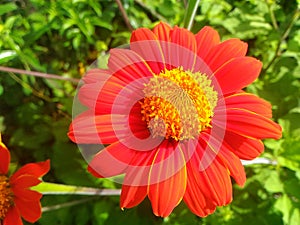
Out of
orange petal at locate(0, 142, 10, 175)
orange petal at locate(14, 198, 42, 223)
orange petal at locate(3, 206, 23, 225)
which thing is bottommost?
orange petal at locate(3, 206, 23, 225)

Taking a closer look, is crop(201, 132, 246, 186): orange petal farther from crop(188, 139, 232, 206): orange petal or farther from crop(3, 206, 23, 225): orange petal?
crop(3, 206, 23, 225): orange petal

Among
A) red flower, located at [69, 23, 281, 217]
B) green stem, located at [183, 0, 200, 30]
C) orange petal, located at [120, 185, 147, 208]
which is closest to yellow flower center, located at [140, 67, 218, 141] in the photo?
red flower, located at [69, 23, 281, 217]

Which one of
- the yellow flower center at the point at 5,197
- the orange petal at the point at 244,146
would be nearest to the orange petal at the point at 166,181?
the orange petal at the point at 244,146

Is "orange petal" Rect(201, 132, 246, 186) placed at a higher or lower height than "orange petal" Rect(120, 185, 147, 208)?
higher

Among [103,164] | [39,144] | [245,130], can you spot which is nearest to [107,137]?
[103,164]

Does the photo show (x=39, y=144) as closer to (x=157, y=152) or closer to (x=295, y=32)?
(x=157, y=152)

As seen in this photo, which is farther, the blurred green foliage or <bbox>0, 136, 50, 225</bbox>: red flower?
the blurred green foliage

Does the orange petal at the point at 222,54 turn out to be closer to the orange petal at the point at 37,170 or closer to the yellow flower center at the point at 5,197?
the orange petal at the point at 37,170

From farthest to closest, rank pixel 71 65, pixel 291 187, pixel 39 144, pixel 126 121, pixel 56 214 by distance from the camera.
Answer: pixel 71 65
pixel 39 144
pixel 56 214
pixel 291 187
pixel 126 121
